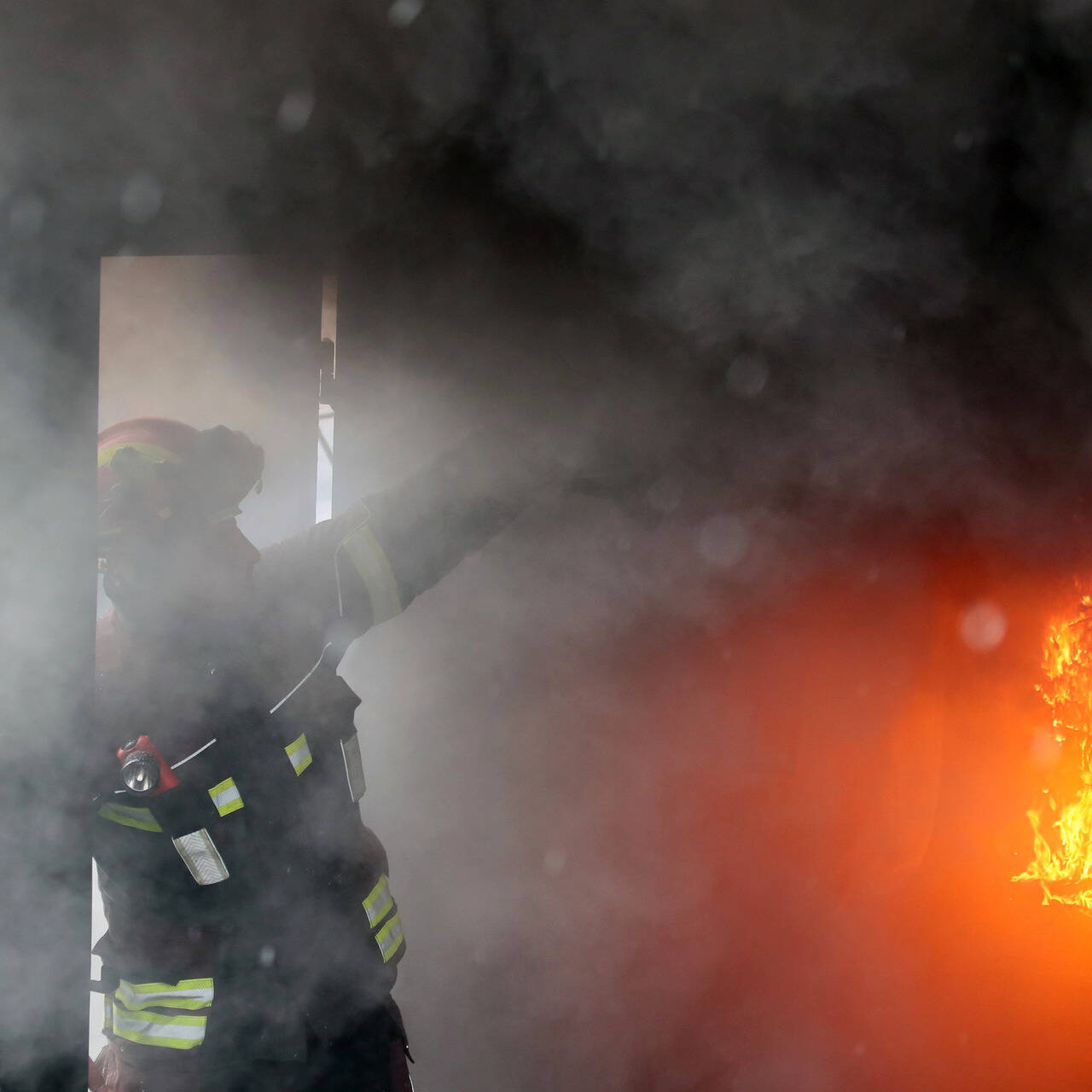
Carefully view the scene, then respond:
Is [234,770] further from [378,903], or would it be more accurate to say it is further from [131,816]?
[378,903]

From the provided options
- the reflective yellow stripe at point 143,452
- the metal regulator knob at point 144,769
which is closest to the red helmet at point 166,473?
the reflective yellow stripe at point 143,452

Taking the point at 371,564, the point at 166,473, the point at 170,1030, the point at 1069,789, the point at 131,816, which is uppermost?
the point at 166,473

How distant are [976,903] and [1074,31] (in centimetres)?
145

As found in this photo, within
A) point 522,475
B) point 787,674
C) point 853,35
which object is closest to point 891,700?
point 787,674

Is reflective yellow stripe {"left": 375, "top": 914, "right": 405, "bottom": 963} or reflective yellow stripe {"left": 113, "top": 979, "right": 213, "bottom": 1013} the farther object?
reflective yellow stripe {"left": 375, "top": 914, "right": 405, "bottom": 963}

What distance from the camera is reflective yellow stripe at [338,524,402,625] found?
1104 mm

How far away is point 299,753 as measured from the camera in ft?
3.50

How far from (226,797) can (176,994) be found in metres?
0.28

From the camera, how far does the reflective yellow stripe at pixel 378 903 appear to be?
3.76 ft

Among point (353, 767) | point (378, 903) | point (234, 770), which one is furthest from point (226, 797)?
point (378, 903)

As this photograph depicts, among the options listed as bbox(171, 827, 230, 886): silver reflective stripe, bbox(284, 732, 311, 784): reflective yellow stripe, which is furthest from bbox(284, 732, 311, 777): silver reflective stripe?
bbox(171, 827, 230, 886): silver reflective stripe

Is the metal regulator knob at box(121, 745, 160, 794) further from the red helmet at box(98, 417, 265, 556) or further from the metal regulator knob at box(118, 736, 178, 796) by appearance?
the red helmet at box(98, 417, 265, 556)

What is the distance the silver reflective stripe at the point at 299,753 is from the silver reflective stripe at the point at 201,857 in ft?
0.44

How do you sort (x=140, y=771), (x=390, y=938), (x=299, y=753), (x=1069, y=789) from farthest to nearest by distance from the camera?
(x=1069, y=789) → (x=390, y=938) → (x=299, y=753) → (x=140, y=771)
